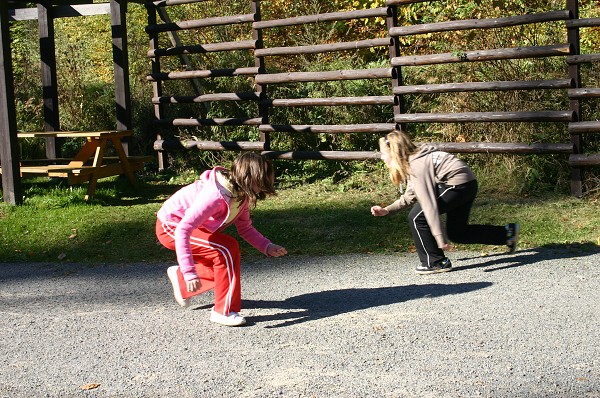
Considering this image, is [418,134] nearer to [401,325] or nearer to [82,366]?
[401,325]

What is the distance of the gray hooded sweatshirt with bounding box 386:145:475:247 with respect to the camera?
6.74 m

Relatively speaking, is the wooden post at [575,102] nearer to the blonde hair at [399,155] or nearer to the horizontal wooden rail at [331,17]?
the horizontal wooden rail at [331,17]

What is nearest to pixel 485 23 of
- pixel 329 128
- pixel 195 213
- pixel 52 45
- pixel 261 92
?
pixel 329 128

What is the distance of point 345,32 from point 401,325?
1094 centimetres

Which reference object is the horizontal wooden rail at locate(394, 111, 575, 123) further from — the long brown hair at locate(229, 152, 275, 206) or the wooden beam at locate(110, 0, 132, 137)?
the long brown hair at locate(229, 152, 275, 206)

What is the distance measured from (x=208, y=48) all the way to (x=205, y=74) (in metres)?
0.36

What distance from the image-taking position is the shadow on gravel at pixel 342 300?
6.09m

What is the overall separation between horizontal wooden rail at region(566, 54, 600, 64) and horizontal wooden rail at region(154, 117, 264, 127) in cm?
428

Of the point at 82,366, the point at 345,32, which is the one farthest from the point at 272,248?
the point at 345,32

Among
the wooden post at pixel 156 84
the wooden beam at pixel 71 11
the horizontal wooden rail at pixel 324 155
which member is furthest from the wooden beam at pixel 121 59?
the horizontal wooden rail at pixel 324 155

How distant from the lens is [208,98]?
12703mm

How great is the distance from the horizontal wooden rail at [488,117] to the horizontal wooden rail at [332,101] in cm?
30

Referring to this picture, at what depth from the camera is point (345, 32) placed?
1599cm

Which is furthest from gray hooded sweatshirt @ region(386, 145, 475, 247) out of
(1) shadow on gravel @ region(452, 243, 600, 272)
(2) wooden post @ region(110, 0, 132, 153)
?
(2) wooden post @ region(110, 0, 132, 153)
